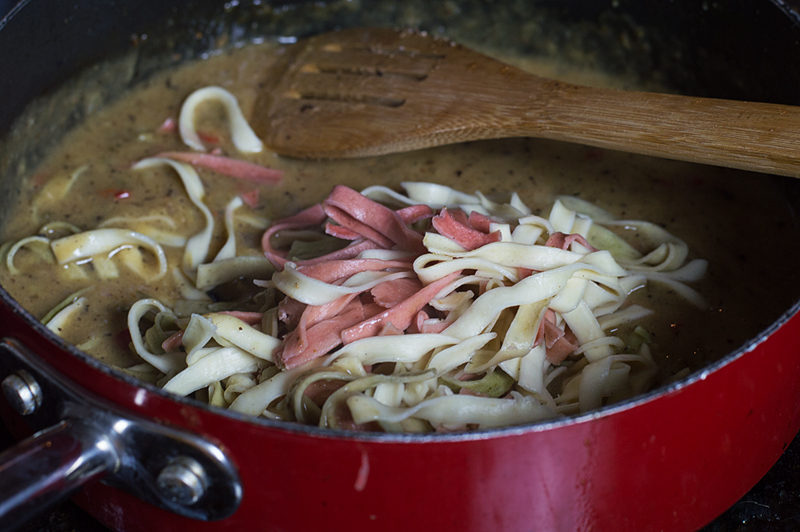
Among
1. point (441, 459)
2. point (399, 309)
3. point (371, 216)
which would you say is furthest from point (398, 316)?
point (441, 459)

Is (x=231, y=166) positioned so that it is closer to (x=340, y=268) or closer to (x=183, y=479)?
(x=340, y=268)

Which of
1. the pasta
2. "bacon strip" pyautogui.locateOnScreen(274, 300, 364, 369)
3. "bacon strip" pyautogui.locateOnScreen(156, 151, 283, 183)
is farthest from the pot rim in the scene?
"bacon strip" pyautogui.locateOnScreen(156, 151, 283, 183)

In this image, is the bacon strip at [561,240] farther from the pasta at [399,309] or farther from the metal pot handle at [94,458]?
the metal pot handle at [94,458]

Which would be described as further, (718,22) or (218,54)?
(218,54)

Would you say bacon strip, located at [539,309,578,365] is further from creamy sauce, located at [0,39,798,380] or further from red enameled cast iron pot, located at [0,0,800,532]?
red enameled cast iron pot, located at [0,0,800,532]

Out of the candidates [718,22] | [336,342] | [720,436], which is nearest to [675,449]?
[720,436]

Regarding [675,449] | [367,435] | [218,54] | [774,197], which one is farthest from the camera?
[218,54]

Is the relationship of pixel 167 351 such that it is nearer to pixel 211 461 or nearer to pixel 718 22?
pixel 211 461
